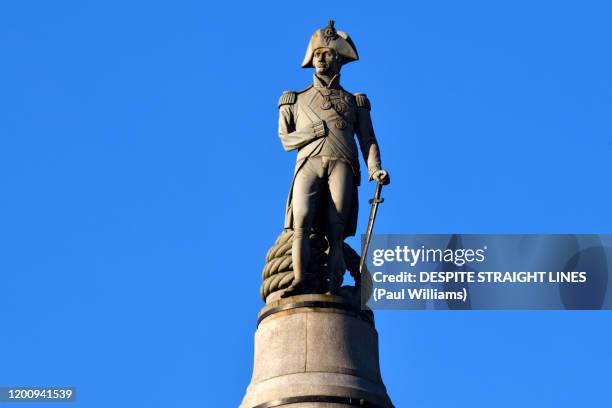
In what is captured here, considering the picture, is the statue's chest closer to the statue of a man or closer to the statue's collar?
the statue of a man

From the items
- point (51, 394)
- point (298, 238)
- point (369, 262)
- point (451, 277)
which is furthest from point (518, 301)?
point (51, 394)

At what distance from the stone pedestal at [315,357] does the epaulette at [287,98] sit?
3.15m

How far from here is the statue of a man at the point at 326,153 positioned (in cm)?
2325

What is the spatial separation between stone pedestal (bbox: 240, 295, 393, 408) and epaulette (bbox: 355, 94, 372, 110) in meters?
3.20

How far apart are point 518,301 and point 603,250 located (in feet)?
6.91

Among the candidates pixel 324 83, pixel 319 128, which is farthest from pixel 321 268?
pixel 324 83

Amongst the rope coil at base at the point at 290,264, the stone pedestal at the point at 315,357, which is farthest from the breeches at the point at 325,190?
the stone pedestal at the point at 315,357

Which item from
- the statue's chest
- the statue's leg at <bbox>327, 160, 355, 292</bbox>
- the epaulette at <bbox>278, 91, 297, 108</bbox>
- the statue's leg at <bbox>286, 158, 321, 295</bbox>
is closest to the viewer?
the statue's leg at <bbox>286, 158, 321, 295</bbox>

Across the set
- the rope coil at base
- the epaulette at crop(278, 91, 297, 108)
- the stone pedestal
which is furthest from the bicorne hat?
the stone pedestal

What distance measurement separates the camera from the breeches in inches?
919

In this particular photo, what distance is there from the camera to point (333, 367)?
71.9 feet

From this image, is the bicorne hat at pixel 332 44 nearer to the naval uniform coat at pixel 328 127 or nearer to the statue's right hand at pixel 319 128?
the naval uniform coat at pixel 328 127

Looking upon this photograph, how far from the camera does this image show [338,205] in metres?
23.4

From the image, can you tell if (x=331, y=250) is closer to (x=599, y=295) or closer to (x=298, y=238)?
(x=298, y=238)
